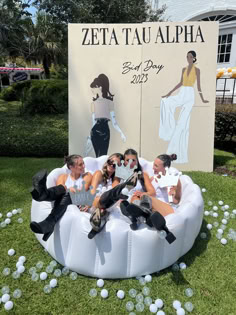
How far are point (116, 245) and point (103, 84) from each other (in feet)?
10.7

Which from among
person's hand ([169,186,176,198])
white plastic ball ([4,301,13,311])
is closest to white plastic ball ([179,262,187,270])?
person's hand ([169,186,176,198])

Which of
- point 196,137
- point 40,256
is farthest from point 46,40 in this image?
point 40,256

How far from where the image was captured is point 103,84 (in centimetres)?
452

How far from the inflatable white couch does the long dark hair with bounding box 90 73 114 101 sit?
9.05ft

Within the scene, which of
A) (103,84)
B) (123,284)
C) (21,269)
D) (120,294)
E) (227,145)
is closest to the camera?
(120,294)

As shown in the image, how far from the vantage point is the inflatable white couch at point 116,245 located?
2061 millimetres

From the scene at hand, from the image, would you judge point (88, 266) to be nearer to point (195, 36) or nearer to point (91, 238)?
point (91, 238)

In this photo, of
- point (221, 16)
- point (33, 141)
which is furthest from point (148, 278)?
point (221, 16)

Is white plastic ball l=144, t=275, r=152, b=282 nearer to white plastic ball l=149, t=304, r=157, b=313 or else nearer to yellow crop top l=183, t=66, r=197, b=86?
white plastic ball l=149, t=304, r=157, b=313

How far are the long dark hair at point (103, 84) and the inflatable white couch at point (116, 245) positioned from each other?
9.05ft

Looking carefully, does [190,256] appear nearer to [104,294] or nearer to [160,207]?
[160,207]

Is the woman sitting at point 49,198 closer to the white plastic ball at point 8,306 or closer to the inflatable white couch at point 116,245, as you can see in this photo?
the inflatable white couch at point 116,245

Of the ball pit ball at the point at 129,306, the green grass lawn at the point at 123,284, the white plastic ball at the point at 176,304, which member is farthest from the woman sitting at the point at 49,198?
the white plastic ball at the point at 176,304

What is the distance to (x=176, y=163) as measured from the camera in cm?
480
